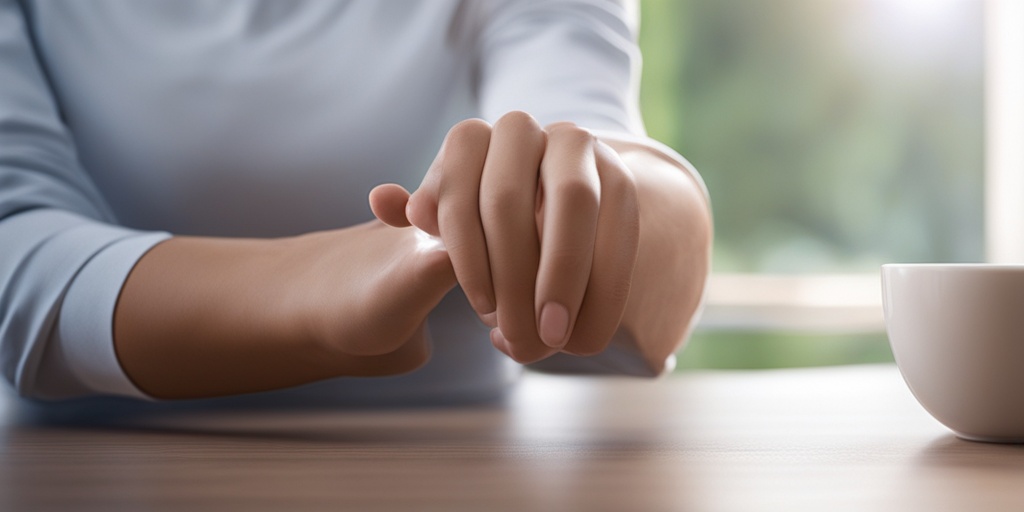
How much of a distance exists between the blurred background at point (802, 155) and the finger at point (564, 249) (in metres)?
2.16

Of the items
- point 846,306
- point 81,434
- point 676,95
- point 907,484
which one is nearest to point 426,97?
point 81,434

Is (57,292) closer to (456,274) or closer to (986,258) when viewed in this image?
(456,274)

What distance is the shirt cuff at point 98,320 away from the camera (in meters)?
0.57

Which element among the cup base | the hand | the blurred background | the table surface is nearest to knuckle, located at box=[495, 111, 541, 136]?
the hand

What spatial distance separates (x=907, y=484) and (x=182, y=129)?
648 mm

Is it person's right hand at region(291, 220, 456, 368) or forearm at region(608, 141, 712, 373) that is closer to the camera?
person's right hand at region(291, 220, 456, 368)

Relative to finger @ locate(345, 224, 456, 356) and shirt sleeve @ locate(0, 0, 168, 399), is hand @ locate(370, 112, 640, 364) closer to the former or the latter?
finger @ locate(345, 224, 456, 356)

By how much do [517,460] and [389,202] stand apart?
125 millimetres

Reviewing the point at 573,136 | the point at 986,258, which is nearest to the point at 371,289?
the point at 573,136

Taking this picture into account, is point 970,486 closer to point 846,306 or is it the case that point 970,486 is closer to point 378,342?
point 378,342

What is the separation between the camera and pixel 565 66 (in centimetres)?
77

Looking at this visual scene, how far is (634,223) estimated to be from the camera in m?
0.42

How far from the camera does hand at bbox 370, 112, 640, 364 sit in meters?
0.39

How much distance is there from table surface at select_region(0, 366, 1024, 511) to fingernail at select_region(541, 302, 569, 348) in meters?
0.05
